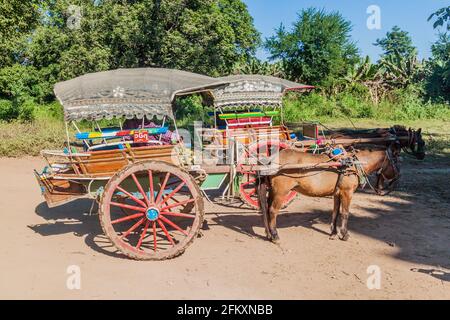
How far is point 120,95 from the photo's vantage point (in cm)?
615

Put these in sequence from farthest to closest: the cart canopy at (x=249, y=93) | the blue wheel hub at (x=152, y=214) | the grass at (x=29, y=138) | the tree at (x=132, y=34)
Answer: the tree at (x=132, y=34)
the grass at (x=29, y=138)
the cart canopy at (x=249, y=93)
the blue wheel hub at (x=152, y=214)

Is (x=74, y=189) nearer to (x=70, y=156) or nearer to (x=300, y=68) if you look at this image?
(x=70, y=156)

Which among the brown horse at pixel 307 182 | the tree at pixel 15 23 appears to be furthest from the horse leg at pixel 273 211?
the tree at pixel 15 23

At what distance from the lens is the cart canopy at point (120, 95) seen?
19.7 feet

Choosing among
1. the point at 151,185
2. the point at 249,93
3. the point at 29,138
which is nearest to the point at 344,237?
the point at 151,185

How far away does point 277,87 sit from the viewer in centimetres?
1142

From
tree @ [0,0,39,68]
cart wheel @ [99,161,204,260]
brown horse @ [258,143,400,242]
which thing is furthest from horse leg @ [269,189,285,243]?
tree @ [0,0,39,68]

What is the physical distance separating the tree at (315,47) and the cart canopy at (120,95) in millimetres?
21982

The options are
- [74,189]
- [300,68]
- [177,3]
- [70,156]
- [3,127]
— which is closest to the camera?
[70,156]

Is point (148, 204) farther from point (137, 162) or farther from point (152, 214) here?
point (137, 162)

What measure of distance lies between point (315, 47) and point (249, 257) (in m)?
22.8

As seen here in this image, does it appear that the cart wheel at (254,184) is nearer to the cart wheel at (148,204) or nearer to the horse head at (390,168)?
the horse head at (390,168)
